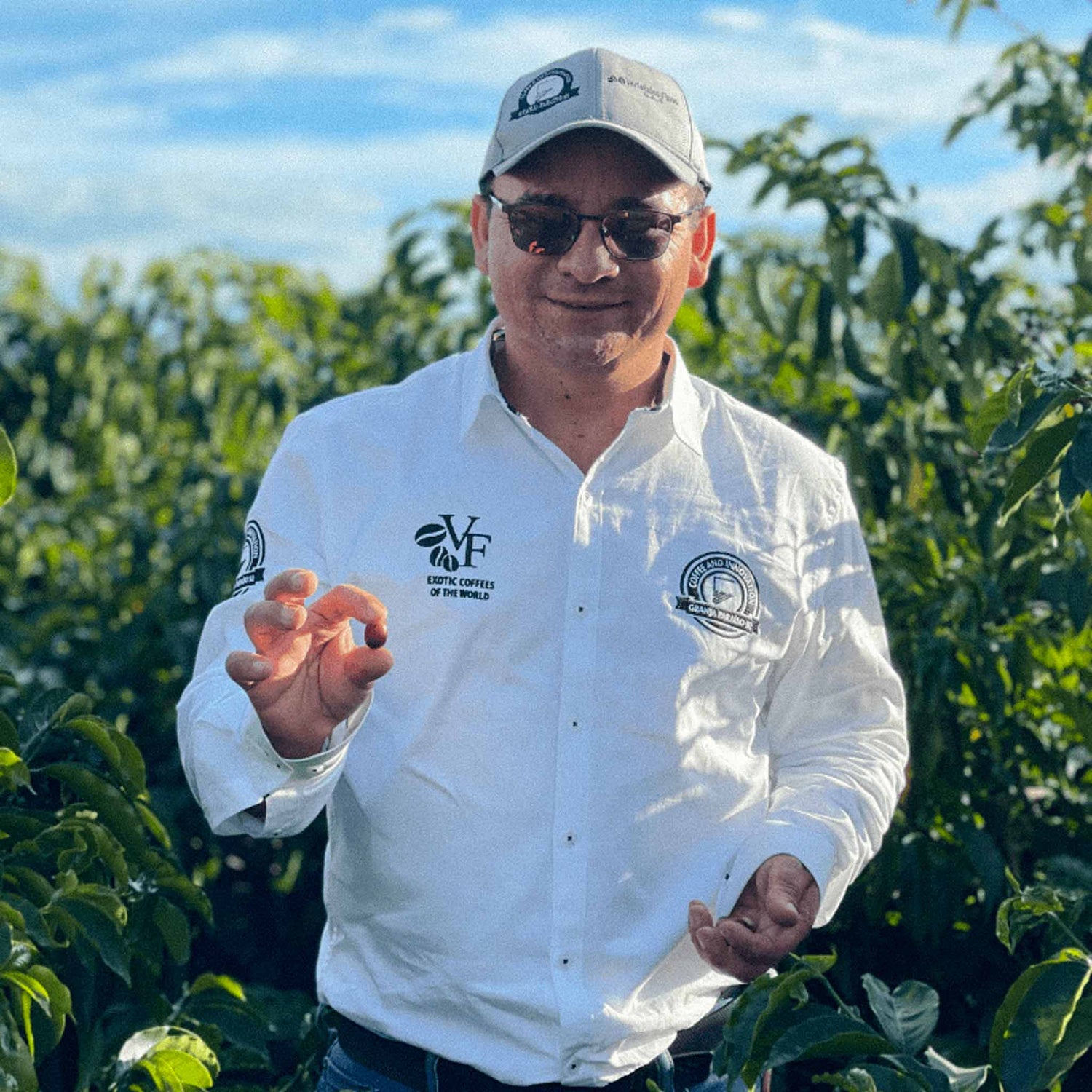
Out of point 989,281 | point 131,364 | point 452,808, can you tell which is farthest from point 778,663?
point 131,364

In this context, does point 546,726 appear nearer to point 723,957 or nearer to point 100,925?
point 723,957

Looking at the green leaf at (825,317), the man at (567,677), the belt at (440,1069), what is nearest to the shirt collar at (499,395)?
the man at (567,677)

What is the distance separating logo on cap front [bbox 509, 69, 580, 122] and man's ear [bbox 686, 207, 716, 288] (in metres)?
0.27

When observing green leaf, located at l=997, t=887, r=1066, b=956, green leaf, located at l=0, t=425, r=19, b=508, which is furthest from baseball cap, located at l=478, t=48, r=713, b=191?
green leaf, located at l=997, t=887, r=1066, b=956

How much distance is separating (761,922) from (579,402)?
0.69 meters

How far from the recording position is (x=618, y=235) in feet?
6.99

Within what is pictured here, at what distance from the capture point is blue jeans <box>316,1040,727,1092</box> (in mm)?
2035

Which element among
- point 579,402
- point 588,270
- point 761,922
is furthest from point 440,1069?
point 588,270

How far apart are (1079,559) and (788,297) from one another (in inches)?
37.1

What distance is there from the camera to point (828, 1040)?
66.4 inches

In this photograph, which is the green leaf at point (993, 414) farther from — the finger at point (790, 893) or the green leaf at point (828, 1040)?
the green leaf at point (828, 1040)

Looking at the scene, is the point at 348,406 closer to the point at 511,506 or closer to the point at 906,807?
the point at 511,506

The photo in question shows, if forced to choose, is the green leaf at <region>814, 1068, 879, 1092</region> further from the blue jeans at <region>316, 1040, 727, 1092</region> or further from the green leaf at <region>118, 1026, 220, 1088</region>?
the green leaf at <region>118, 1026, 220, 1088</region>

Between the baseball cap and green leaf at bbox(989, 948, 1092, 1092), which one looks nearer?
green leaf at bbox(989, 948, 1092, 1092)
